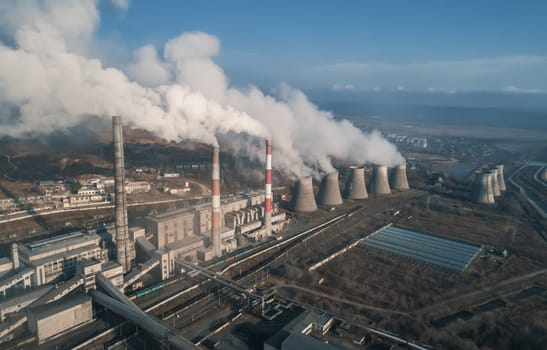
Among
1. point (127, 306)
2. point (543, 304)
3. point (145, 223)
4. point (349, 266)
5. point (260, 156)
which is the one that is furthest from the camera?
point (260, 156)

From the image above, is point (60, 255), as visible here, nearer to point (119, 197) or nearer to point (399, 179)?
point (119, 197)

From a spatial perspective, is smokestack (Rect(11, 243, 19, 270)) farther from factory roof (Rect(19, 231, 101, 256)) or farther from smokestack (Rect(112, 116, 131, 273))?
smokestack (Rect(112, 116, 131, 273))

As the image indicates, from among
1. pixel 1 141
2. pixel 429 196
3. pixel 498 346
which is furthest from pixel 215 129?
pixel 1 141

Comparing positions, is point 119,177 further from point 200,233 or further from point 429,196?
point 429,196

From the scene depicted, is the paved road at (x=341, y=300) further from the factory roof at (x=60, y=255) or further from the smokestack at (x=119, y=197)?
the factory roof at (x=60, y=255)

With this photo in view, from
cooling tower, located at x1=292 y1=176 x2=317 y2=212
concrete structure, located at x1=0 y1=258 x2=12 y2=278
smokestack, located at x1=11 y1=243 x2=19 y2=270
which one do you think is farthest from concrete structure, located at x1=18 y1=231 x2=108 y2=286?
cooling tower, located at x1=292 y1=176 x2=317 y2=212

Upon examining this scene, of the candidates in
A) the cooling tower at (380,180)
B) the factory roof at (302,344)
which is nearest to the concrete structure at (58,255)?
the factory roof at (302,344)
